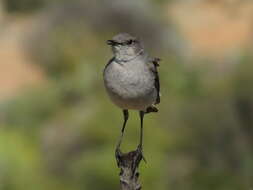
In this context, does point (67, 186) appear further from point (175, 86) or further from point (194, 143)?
point (175, 86)

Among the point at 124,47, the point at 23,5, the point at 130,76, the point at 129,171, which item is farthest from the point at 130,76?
the point at 23,5

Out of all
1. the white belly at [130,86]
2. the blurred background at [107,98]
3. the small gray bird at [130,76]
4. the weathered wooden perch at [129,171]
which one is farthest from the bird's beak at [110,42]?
the blurred background at [107,98]

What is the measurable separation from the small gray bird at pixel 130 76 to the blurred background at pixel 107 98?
5280mm

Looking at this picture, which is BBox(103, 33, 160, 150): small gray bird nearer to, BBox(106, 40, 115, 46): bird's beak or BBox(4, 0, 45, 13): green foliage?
BBox(106, 40, 115, 46): bird's beak

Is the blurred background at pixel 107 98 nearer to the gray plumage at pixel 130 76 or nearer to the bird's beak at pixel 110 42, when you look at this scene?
the gray plumage at pixel 130 76

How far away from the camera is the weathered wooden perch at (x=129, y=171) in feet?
14.2

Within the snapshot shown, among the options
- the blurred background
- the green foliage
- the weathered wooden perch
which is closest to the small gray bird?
the weathered wooden perch

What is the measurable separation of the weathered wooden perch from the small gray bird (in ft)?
1.16

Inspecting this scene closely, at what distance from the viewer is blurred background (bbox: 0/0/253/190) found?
36.9 ft

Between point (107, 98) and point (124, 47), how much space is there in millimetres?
7984

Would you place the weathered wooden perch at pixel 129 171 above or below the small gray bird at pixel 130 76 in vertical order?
below

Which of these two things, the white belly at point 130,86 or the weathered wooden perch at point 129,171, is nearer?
the weathered wooden perch at point 129,171

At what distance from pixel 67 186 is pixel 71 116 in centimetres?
377

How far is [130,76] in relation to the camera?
4.96 m
